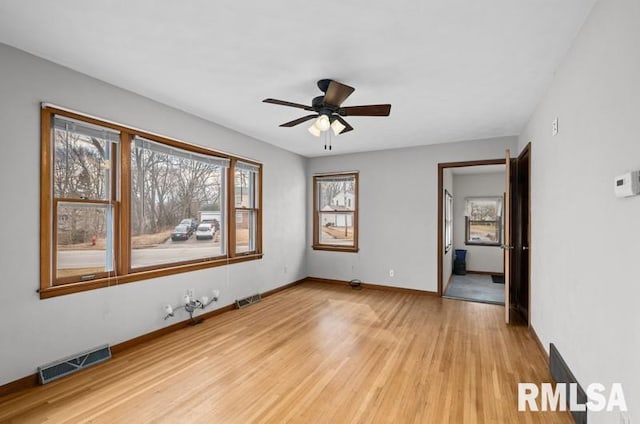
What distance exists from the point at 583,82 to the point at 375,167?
3.78 metres

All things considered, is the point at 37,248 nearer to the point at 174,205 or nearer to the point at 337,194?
the point at 174,205

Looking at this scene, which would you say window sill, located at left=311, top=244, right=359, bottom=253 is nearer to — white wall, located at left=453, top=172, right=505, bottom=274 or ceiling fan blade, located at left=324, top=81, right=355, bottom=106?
white wall, located at left=453, top=172, right=505, bottom=274

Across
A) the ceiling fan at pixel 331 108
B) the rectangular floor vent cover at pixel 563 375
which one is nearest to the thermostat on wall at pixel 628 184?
the rectangular floor vent cover at pixel 563 375

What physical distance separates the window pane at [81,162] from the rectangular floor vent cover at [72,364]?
55.3 inches

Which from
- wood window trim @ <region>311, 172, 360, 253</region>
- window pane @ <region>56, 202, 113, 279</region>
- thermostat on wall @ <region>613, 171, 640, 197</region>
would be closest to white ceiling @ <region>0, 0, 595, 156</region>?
thermostat on wall @ <region>613, 171, 640, 197</region>

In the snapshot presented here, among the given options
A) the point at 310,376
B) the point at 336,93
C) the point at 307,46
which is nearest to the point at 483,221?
the point at 336,93

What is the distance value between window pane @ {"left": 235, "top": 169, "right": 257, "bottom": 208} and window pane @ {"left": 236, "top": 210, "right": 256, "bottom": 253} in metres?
0.14

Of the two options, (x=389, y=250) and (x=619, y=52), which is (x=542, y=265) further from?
(x=389, y=250)

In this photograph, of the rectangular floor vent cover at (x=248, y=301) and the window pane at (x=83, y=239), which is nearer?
the window pane at (x=83, y=239)

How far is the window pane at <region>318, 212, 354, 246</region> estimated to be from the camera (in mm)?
6039

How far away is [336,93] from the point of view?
2629 mm

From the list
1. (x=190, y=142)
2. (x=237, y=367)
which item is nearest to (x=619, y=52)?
(x=237, y=367)

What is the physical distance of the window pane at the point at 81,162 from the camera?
2648 millimetres

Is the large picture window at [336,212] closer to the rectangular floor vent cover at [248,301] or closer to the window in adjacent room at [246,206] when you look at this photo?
the window in adjacent room at [246,206]
